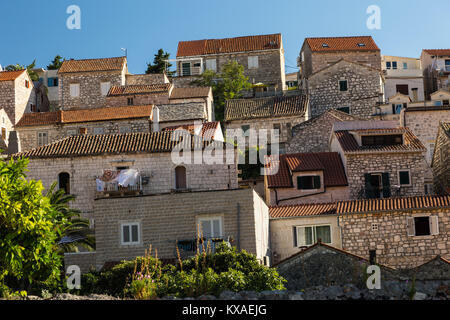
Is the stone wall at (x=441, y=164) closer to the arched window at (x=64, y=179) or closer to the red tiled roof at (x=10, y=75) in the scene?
the arched window at (x=64, y=179)

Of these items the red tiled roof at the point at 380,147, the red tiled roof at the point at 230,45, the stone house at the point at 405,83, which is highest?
the red tiled roof at the point at 230,45

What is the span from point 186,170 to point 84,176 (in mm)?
6110

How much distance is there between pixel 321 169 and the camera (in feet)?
135

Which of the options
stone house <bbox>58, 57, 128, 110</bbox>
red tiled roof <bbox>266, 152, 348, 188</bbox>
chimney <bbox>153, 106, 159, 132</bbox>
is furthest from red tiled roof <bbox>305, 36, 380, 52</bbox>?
red tiled roof <bbox>266, 152, 348, 188</bbox>

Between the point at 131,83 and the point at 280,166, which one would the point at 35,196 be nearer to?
the point at 280,166

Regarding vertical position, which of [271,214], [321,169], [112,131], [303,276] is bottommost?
[303,276]

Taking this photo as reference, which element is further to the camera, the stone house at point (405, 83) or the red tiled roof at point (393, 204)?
the stone house at point (405, 83)

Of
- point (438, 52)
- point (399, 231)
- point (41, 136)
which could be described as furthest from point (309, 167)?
point (438, 52)

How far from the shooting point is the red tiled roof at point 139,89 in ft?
201

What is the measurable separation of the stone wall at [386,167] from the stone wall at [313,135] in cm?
821

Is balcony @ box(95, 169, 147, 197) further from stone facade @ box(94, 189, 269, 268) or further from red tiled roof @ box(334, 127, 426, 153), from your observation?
red tiled roof @ box(334, 127, 426, 153)

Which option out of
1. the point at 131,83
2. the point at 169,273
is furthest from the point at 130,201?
the point at 131,83

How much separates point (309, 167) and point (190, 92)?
22739mm

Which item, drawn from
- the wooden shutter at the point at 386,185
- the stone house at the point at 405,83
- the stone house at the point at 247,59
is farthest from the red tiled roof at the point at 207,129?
the stone house at the point at 405,83
